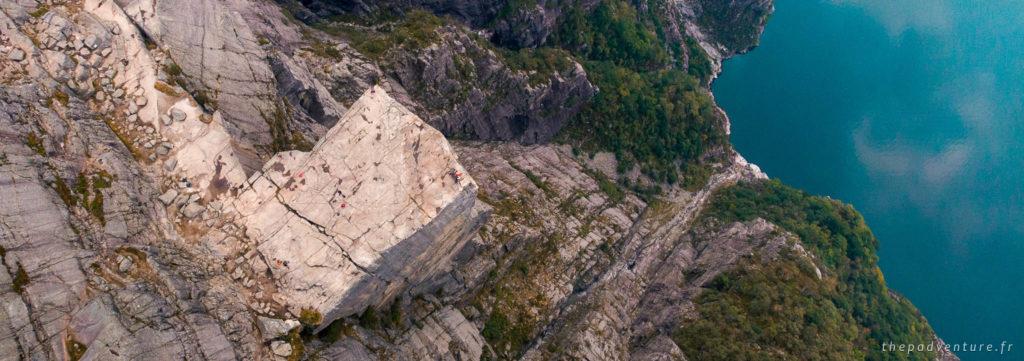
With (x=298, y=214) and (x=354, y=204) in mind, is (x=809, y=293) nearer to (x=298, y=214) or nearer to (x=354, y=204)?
(x=354, y=204)

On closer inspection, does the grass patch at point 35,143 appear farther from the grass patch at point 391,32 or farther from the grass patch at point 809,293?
the grass patch at point 809,293

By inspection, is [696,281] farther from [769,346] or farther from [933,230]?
[933,230]

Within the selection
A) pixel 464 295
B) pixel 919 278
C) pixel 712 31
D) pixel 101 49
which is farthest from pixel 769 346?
pixel 712 31

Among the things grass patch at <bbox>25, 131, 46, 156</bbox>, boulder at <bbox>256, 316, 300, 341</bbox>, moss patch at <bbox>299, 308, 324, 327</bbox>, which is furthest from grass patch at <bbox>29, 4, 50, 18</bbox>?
moss patch at <bbox>299, 308, 324, 327</bbox>

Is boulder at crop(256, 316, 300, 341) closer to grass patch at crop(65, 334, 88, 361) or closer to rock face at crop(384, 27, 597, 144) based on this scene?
grass patch at crop(65, 334, 88, 361)

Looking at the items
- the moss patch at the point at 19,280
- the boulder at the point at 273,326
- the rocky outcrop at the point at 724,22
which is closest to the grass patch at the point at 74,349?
the moss patch at the point at 19,280
